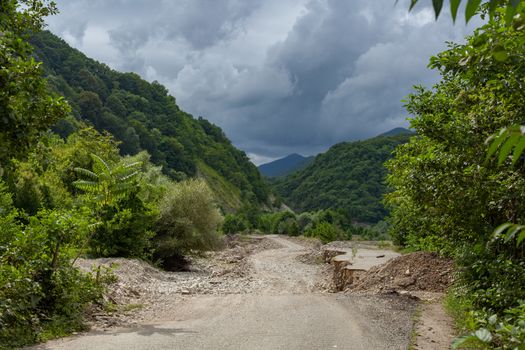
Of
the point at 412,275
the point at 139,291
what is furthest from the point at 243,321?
the point at 412,275

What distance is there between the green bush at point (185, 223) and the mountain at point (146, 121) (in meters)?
76.5

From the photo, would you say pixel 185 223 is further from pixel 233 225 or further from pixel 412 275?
pixel 233 225

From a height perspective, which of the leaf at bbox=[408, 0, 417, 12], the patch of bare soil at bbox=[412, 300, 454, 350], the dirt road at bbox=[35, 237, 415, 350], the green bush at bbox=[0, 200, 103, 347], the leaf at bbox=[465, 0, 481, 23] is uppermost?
the leaf at bbox=[408, 0, 417, 12]

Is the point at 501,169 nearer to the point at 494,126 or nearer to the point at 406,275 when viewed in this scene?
the point at 494,126

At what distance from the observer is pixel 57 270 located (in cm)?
929

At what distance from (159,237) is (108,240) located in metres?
5.20

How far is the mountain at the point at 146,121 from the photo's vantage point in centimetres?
10838

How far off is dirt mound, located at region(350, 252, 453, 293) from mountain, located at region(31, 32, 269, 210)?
90.9 meters

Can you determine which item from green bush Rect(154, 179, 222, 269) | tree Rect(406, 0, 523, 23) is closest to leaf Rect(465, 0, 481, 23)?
tree Rect(406, 0, 523, 23)

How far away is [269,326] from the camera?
29.0 feet

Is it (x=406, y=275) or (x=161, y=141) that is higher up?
(x=161, y=141)

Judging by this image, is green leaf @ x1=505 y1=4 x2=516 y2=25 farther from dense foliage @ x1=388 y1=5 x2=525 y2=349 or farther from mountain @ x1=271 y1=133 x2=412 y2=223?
mountain @ x1=271 y1=133 x2=412 y2=223

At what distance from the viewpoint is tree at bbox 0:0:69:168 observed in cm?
659

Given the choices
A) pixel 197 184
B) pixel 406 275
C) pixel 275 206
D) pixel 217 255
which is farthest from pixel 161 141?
pixel 406 275
